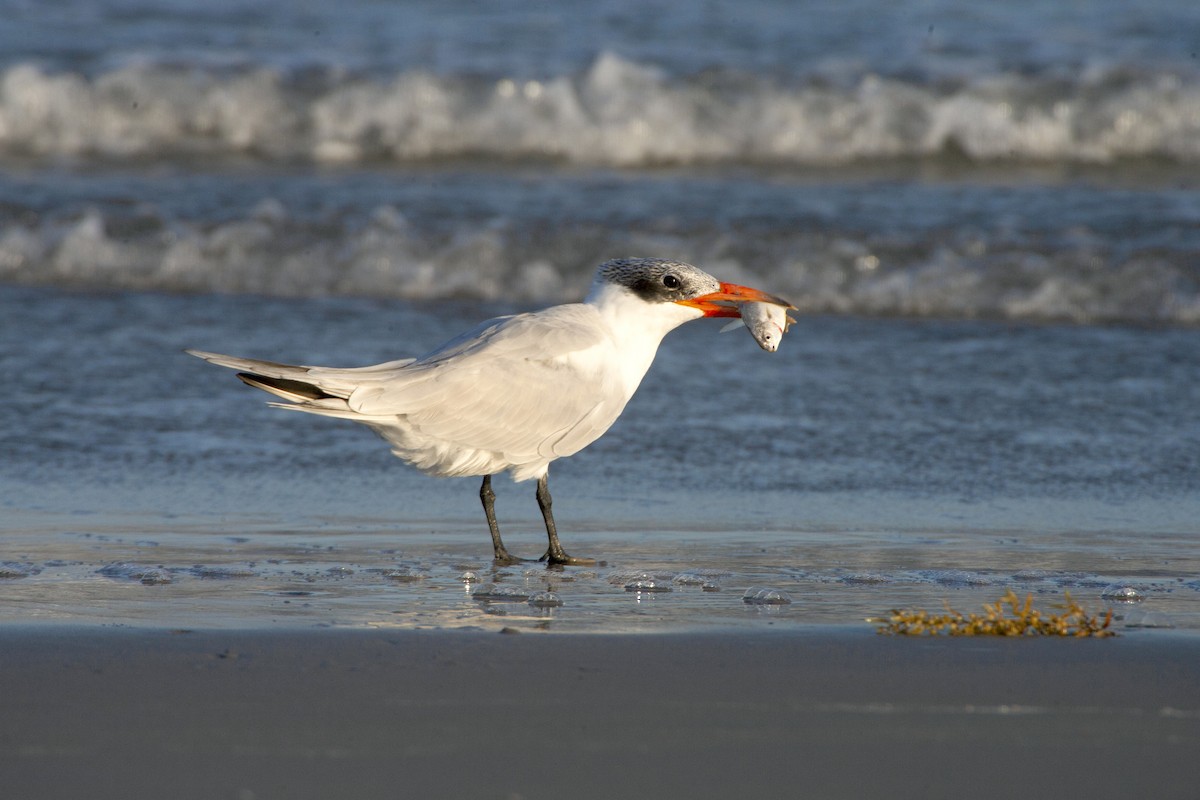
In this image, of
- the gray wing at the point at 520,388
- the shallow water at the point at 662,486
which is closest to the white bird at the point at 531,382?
the gray wing at the point at 520,388

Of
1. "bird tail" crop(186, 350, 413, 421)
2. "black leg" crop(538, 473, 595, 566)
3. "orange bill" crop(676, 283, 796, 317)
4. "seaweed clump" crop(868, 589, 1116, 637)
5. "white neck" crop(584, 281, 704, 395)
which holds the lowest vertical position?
"seaweed clump" crop(868, 589, 1116, 637)

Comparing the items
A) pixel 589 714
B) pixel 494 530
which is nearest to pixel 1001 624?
pixel 589 714

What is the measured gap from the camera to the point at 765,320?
460 cm

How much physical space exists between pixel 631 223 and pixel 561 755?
605cm

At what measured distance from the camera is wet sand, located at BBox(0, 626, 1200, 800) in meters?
2.48

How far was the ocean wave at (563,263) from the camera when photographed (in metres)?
7.41

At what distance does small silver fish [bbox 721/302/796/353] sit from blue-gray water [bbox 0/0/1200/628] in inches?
20.1

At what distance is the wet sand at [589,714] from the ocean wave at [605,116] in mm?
7347

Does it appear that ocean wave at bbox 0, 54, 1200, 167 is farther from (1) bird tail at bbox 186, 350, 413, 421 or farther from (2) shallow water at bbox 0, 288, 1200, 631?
(1) bird tail at bbox 186, 350, 413, 421

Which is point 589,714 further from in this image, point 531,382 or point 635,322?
point 635,322

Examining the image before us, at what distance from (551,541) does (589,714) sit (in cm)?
140

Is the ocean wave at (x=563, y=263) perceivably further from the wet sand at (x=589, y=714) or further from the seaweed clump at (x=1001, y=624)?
the wet sand at (x=589, y=714)

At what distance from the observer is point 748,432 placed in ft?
17.8

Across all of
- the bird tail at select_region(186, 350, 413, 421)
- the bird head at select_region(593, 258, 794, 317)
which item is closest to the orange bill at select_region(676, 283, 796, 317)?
the bird head at select_region(593, 258, 794, 317)
